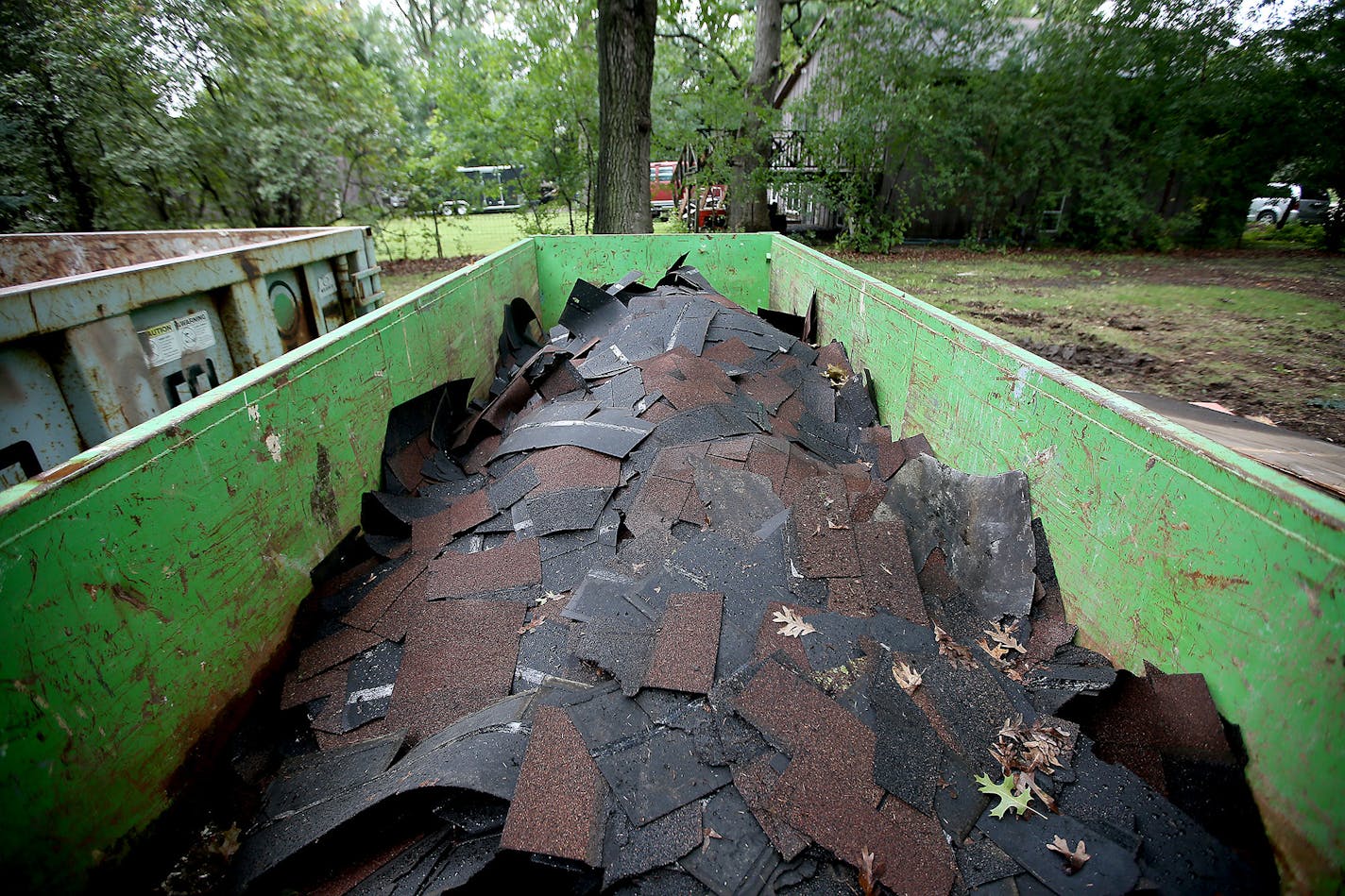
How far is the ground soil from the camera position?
209 inches

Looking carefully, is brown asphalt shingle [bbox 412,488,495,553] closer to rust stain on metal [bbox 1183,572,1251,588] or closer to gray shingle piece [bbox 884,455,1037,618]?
gray shingle piece [bbox 884,455,1037,618]

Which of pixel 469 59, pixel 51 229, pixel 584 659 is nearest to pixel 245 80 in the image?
pixel 51 229

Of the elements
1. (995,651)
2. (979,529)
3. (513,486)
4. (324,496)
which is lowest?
(995,651)

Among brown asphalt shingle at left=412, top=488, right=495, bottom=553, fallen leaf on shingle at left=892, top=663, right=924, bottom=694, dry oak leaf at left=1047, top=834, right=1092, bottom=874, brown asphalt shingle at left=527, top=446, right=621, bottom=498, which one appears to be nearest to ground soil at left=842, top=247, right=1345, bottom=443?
fallen leaf on shingle at left=892, top=663, right=924, bottom=694

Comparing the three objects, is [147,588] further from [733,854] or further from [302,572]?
[733,854]

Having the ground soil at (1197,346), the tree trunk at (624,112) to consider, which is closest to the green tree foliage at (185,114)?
the tree trunk at (624,112)

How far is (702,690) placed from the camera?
2012mm

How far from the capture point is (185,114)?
29.4 ft

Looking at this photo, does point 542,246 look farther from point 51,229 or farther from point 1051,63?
point 1051,63

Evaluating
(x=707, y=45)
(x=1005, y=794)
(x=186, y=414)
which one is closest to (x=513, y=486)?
(x=186, y=414)

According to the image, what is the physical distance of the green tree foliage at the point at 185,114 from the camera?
23.6 ft

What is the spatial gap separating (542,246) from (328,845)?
640 cm

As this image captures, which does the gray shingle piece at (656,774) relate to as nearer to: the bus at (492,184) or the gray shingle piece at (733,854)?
the gray shingle piece at (733,854)

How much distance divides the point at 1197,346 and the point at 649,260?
6.52 m
